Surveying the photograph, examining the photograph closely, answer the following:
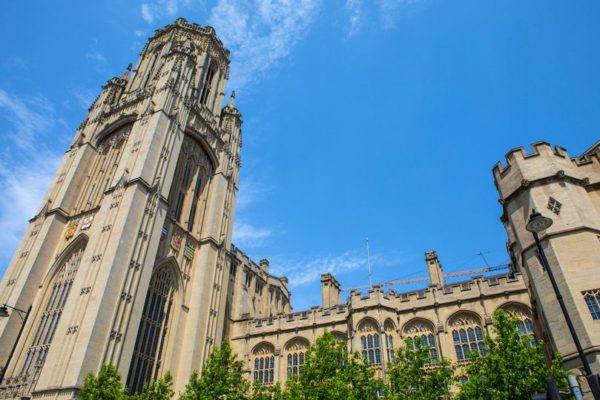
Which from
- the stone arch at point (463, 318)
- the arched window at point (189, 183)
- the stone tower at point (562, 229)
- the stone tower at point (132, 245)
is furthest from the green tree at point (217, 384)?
the arched window at point (189, 183)

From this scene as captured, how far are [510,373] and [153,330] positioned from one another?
79.6 ft

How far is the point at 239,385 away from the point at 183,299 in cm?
1318

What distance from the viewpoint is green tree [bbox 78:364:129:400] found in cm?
2117

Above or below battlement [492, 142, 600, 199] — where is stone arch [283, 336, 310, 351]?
below

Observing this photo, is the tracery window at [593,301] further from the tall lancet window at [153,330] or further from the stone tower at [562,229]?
the tall lancet window at [153,330]

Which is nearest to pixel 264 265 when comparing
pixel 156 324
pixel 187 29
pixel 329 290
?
pixel 329 290

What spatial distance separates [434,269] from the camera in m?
36.6

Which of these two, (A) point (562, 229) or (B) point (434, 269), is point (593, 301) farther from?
(B) point (434, 269)

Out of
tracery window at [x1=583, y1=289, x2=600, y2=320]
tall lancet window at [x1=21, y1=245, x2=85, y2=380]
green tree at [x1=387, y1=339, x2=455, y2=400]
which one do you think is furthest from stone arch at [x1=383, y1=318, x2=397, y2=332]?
tall lancet window at [x1=21, y1=245, x2=85, y2=380]

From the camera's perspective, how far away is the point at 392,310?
31.5 metres

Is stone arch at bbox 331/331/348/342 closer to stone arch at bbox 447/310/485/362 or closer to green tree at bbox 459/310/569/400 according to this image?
stone arch at bbox 447/310/485/362

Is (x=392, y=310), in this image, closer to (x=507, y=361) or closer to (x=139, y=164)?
(x=507, y=361)

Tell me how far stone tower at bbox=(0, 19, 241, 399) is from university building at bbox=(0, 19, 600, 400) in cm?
12

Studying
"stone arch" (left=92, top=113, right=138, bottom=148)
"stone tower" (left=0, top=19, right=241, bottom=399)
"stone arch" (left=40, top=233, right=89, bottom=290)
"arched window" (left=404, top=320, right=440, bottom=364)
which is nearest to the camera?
"stone tower" (left=0, top=19, right=241, bottom=399)
